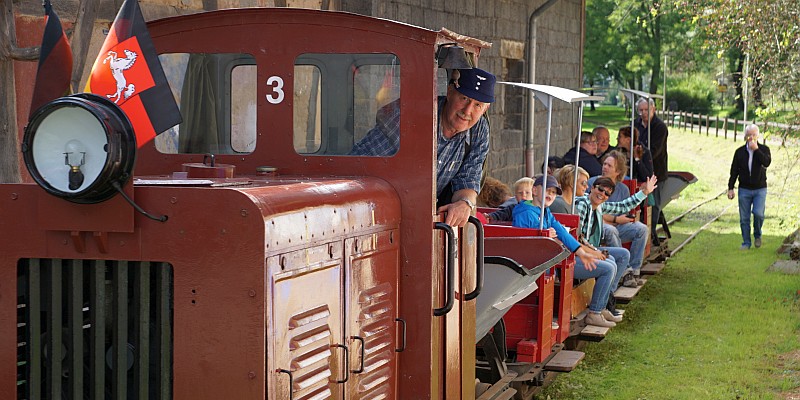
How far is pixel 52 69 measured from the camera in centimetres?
416

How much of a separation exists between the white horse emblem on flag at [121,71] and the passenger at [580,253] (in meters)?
4.44

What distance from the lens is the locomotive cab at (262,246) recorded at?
3.75m

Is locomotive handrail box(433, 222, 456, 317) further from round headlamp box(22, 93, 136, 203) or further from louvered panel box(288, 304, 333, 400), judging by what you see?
round headlamp box(22, 93, 136, 203)

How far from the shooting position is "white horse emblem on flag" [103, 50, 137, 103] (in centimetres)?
Answer: 421

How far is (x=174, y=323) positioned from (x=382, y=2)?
7.97 metres

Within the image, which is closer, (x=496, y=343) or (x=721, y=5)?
(x=496, y=343)

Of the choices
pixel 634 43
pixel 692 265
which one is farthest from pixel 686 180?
pixel 634 43

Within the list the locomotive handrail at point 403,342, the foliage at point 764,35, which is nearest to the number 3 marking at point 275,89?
the locomotive handrail at point 403,342

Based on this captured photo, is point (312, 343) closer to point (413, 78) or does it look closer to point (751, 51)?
point (413, 78)

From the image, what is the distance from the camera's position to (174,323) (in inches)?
149

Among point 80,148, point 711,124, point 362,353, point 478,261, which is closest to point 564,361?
point 478,261

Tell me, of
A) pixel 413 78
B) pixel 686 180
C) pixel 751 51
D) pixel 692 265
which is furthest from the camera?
pixel 686 180

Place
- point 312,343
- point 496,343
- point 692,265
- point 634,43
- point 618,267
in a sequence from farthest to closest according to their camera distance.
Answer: point 634,43 → point 692,265 → point 618,267 → point 496,343 → point 312,343

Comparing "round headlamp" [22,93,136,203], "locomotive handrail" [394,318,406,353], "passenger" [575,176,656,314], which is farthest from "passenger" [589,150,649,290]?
"round headlamp" [22,93,136,203]
